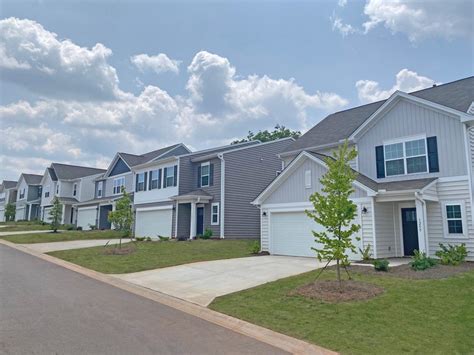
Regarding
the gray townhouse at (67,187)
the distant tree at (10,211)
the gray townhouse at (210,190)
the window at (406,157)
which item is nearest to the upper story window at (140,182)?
the gray townhouse at (210,190)

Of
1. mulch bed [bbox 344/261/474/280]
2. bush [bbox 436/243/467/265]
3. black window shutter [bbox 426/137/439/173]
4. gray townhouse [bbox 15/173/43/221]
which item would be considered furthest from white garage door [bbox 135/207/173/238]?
gray townhouse [bbox 15/173/43/221]

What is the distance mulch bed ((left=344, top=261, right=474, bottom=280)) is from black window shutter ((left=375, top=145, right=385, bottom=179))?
5.20 meters

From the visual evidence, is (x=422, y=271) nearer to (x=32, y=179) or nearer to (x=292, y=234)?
(x=292, y=234)

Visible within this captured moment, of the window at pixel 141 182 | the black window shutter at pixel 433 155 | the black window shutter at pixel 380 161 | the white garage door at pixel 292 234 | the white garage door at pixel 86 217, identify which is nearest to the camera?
the black window shutter at pixel 433 155

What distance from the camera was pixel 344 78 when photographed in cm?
1831

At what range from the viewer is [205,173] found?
26.6 m

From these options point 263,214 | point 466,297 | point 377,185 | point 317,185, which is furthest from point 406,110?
point 466,297

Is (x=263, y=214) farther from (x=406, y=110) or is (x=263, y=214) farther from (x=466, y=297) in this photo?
(x=466, y=297)

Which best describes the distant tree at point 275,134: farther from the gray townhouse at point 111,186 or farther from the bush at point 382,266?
the bush at point 382,266

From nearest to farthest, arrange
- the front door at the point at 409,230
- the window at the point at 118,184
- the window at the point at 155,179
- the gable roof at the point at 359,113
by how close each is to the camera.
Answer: the front door at the point at 409,230 → the gable roof at the point at 359,113 → the window at the point at 155,179 → the window at the point at 118,184

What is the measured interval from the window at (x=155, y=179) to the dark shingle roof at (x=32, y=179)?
34198 millimetres

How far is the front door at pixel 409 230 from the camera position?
15.5m

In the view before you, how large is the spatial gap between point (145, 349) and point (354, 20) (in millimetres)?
14912

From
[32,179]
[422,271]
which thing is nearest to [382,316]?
[422,271]
